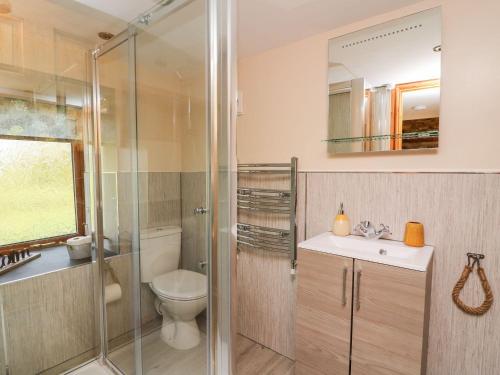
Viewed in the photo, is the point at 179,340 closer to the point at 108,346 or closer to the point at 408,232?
the point at 108,346

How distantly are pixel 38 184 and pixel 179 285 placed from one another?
1008mm

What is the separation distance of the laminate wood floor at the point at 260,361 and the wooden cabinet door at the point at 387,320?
0.64 meters

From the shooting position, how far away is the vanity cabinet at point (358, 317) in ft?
3.93

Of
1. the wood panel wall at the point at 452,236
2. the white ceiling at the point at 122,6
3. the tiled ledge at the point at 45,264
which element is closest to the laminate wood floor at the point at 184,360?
the tiled ledge at the point at 45,264

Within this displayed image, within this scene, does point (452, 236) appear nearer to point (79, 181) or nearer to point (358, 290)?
point (358, 290)

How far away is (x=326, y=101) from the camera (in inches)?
69.5

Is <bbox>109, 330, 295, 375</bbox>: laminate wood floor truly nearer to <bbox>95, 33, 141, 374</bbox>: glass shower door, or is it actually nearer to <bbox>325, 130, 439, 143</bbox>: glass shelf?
<bbox>95, 33, 141, 374</bbox>: glass shower door

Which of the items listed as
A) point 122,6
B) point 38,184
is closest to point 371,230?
point 122,6

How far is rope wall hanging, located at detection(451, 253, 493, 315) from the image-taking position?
1.28 metres

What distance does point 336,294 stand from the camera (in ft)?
4.60

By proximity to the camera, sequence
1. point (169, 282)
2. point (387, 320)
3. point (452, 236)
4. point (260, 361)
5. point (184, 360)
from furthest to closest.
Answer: point (260, 361) < point (169, 282) < point (184, 360) < point (452, 236) < point (387, 320)

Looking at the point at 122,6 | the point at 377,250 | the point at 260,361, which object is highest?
the point at 122,6

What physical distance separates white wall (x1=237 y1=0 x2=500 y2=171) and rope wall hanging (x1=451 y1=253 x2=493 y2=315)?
0.44 meters

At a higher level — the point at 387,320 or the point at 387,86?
the point at 387,86
